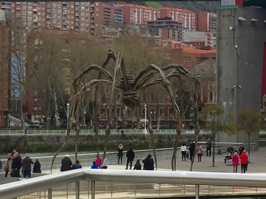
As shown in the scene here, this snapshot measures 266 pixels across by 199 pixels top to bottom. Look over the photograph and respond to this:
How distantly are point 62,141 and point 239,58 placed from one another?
53.4 feet

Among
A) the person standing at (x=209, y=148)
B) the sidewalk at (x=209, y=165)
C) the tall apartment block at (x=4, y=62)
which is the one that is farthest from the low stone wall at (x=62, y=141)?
the sidewalk at (x=209, y=165)

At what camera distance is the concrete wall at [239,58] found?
4453cm

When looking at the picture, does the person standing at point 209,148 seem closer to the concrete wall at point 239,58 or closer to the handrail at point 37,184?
the concrete wall at point 239,58

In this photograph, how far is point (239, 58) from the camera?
4481cm

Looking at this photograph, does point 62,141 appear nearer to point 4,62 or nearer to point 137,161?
point 4,62

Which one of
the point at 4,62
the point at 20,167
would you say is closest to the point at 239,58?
the point at 4,62

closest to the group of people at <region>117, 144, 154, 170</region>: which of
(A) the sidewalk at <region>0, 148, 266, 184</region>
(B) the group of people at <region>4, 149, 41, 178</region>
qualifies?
(A) the sidewalk at <region>0, 148, 266, 184</region>

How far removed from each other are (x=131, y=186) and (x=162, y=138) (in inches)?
2025

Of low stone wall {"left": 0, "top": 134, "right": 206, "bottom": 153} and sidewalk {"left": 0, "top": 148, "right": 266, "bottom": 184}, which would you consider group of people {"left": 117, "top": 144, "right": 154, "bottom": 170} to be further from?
low stone wall {"left": 0, "top": 134, "right": 206, "bottom": 153}

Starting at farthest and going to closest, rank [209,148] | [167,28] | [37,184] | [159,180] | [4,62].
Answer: [167,28] < [4,62] < [209,148] < [159,180] < [37,184]

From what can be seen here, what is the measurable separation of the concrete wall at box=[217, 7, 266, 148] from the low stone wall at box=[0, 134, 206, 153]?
28.7ft

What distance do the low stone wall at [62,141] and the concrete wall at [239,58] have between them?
8.76 metres

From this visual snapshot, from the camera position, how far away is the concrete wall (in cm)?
4453

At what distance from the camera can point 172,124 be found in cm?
8062
